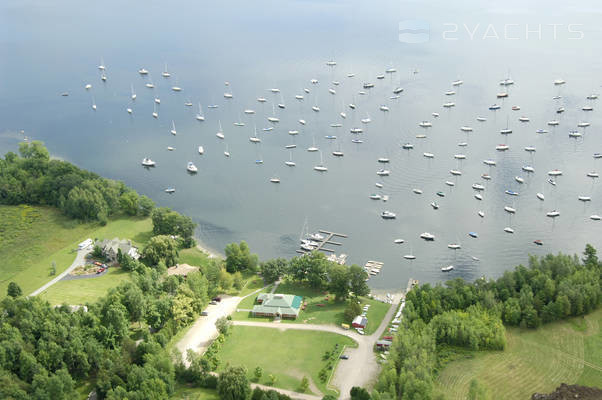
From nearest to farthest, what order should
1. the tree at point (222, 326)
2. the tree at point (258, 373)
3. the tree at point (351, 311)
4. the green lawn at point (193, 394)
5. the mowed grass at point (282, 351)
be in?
1. the green lawn at point (193, 394)
2. the tree at point (258, 373)
3. the mowed grass at point (282, 351)
4. the tree at point (222, 326)
5. the tree at point (351, 311)

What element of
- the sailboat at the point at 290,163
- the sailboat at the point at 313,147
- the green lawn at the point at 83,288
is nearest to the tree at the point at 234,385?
the green lawn at the point at 83,288

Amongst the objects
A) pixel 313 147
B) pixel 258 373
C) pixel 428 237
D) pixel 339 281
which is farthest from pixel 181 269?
pixel 313 147

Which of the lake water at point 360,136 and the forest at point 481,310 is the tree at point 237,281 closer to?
the lake water at point 360,136

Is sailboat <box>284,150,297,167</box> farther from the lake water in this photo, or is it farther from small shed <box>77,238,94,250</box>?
small shed <box>77,238,94,250</box>

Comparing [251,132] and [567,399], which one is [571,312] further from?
[251,132]

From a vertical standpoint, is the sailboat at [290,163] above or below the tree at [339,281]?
above

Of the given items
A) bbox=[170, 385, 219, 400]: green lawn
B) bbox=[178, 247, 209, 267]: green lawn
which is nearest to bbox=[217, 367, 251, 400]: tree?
bbox=[170, 385, 219, 400]: green lawn

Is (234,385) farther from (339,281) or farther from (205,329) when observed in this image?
(339,281)
